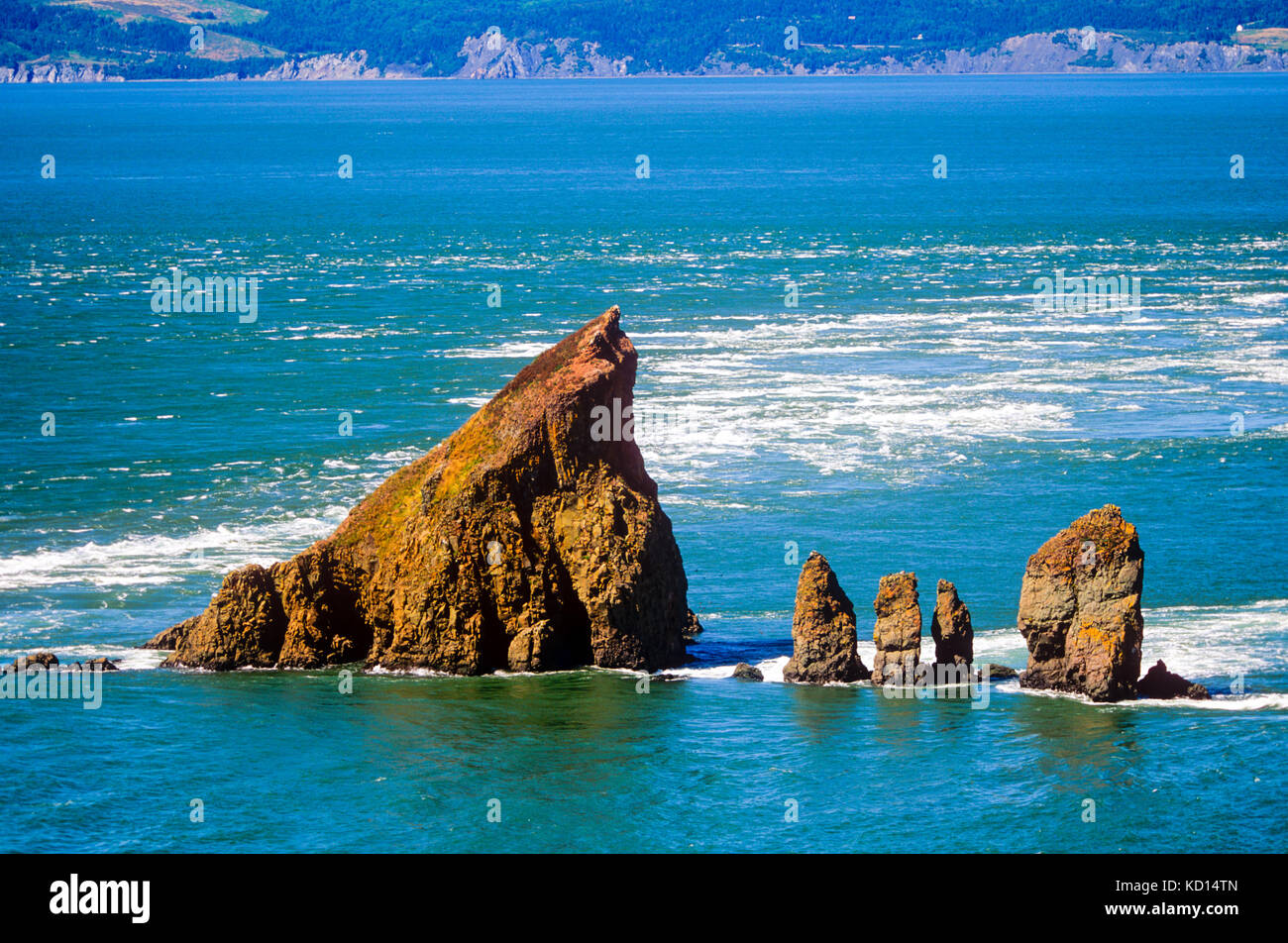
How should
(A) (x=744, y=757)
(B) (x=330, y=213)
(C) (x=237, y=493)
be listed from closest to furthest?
(A) (x=744, y=757) < (C) (x=237, y=493) < (B) (x=330, y=213)

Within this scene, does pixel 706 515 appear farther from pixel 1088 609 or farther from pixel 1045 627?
pixel 1088 609

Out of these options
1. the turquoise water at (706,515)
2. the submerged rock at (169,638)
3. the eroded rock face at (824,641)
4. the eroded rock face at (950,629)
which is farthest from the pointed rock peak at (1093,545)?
the submerged rock at (169,638)

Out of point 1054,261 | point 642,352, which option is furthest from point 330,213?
point 642,352

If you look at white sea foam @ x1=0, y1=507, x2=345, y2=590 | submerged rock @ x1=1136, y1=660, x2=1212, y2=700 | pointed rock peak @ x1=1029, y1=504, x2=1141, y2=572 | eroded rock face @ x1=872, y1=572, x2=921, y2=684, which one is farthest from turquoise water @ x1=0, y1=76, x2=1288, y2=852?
pointed rock peak @ x1=1029, y1=504, x2=1141, y2=572

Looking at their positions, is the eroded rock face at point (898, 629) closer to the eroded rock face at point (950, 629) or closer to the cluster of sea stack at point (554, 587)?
the cluster of sea stack at point (554, 587)

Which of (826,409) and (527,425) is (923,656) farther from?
(826,409)
